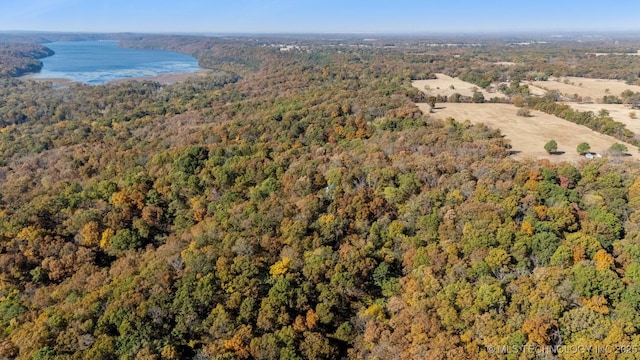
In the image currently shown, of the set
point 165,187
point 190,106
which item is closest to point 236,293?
point 165,187

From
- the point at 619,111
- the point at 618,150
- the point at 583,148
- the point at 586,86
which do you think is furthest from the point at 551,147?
the point at 586,86

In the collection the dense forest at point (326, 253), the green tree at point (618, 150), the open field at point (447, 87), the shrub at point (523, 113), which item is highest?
the open field at point (447, 87)

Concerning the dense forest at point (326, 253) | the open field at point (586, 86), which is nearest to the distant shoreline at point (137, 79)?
the dense forest at point (326, 253)

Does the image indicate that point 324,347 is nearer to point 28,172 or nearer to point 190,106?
point 28,172

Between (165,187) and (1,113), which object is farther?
(1,113)

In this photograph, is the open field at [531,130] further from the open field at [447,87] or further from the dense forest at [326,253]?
the open field at [447,87]

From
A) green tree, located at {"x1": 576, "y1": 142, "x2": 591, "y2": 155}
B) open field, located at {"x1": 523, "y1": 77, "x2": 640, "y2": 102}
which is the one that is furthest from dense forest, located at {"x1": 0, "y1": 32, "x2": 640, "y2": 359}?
open field, located at {"x1": 523, "y1": 77, "x2": 640, "y2": 102}

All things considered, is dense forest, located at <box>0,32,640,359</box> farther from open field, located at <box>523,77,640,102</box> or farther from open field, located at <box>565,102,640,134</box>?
open field, located at <box>523,77,640,102</box>
